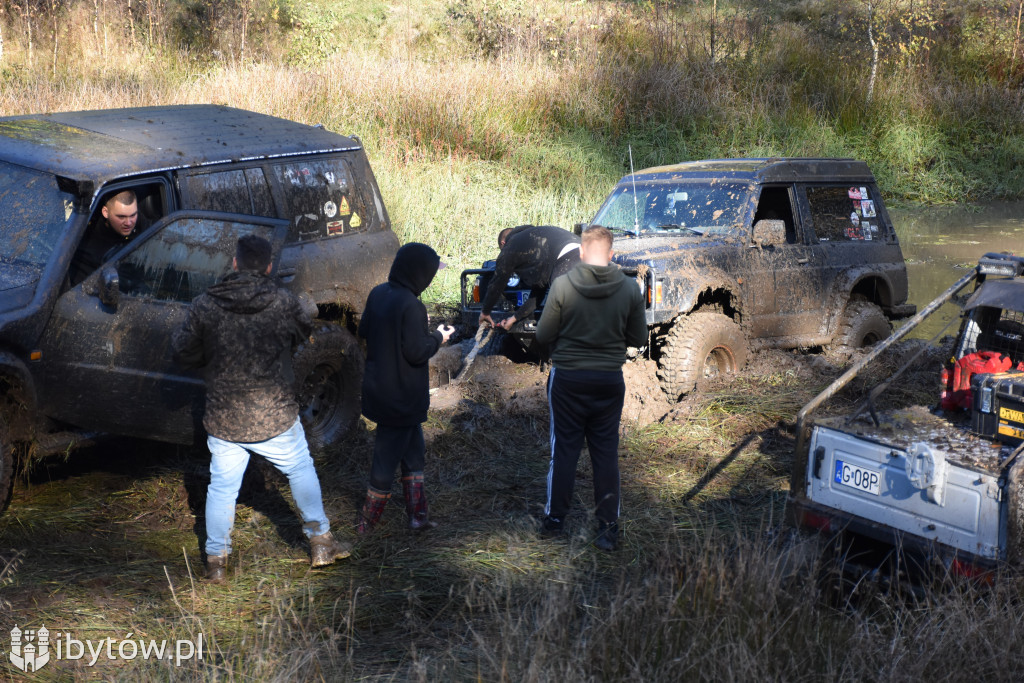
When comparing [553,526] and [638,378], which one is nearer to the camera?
Answer: [553,526]

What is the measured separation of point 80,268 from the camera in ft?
17.0

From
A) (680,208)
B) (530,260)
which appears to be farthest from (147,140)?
(680,208)

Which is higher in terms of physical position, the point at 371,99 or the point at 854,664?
the point at 371,99

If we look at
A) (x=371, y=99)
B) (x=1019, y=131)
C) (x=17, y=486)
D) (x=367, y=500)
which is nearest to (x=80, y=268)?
(x=17, y=486)

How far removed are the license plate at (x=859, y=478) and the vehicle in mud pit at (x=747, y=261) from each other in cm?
282

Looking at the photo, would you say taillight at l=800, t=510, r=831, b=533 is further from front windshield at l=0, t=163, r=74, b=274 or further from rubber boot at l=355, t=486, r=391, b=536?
front windshield at l=0, t=163, r=74, b=274

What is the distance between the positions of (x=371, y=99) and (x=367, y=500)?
36.6 ft

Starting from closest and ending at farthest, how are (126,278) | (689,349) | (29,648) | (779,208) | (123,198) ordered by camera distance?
(29,648)
(126,278)
(123,198)
(689,349)
(779,208)

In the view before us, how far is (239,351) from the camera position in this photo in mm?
4172

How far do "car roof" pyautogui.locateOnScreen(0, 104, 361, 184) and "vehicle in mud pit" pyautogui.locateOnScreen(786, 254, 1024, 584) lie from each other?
390 cm

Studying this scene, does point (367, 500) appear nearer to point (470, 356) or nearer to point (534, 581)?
point (534, 581)

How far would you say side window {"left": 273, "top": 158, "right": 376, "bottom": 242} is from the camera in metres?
6.15

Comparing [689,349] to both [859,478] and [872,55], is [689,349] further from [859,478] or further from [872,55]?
[872,55]

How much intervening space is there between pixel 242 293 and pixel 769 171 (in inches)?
205
